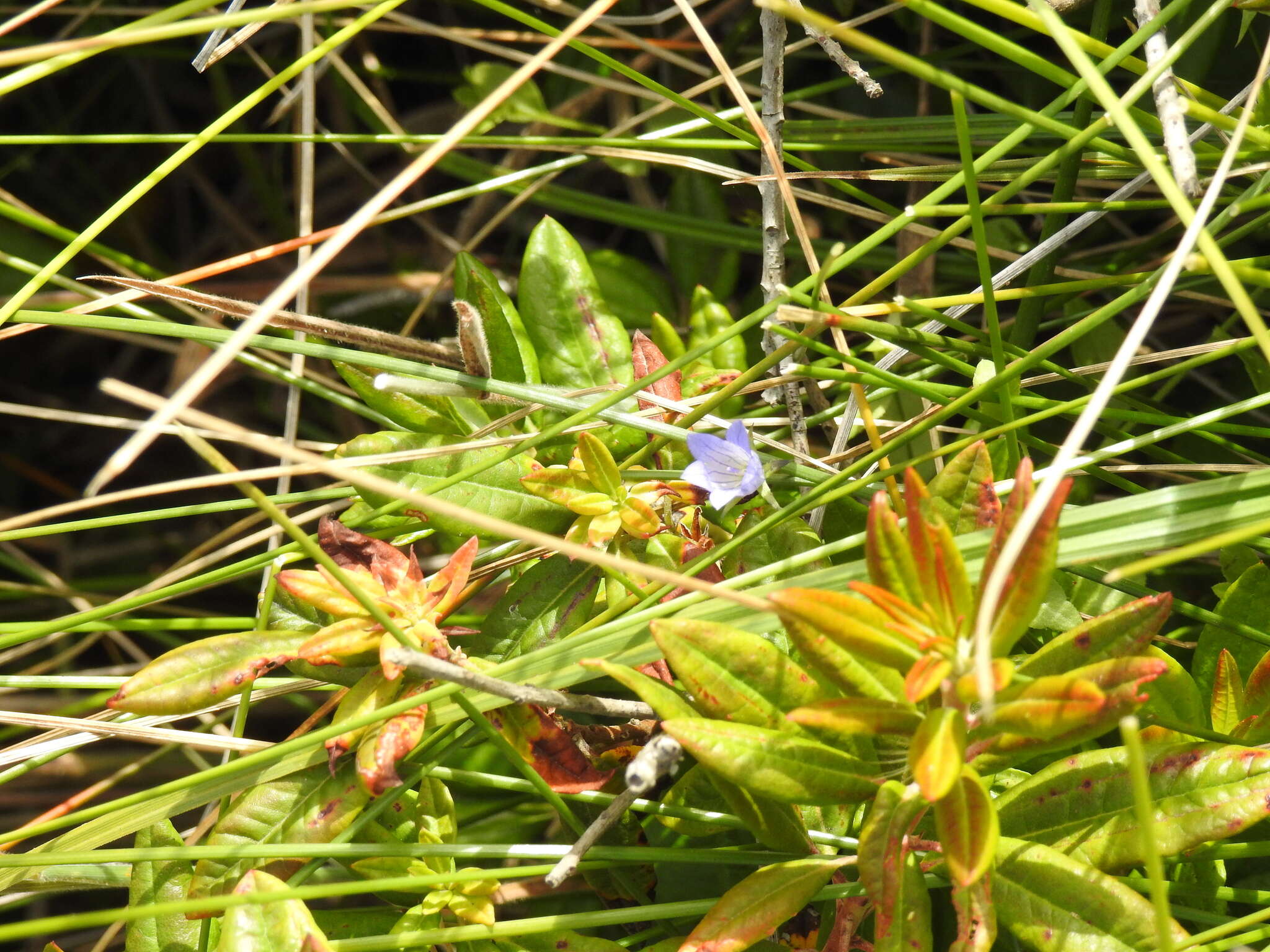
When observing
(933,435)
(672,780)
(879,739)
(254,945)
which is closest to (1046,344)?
(933,435)

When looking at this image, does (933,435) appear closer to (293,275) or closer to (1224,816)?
(1224,816)

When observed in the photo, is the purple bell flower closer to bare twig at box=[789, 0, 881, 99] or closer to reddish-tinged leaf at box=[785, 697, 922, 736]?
reddish-tinged leaf at box=[785, 697, 922, 736]

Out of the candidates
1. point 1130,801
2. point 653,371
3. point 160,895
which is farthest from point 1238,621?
point 160,895

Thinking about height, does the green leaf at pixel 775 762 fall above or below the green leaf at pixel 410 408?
below

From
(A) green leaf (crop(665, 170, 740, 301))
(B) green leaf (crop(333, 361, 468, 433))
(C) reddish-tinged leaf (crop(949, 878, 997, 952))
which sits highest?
(A) green leaf (crop(665, 170, 740, 301))

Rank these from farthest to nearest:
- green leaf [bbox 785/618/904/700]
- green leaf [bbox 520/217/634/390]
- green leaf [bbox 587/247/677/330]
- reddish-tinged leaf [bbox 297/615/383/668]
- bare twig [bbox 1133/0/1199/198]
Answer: green leaf [bbox 587/247/677/330] < green leaf [bbox 520/217/634/390] < reddish-tinged leaf [bbox 297/615/383/668] < bare twig [bbox 1133/0/1199/198] < green leaf [bbox 785/618/904/700]

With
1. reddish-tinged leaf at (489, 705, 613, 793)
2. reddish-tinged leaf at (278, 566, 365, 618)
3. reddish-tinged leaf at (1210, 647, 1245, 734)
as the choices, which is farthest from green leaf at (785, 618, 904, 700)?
Answer: reddish-tinged leaf at (278, 566, 365, 618)

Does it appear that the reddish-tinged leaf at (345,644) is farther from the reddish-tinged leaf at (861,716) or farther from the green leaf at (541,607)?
the reddish-tinged leaf at (861,716)

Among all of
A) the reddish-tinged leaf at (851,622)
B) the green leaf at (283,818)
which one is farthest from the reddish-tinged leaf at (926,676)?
the green leaf at (283,818)
